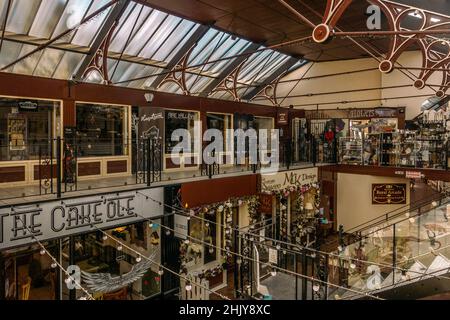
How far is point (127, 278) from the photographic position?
7652mm

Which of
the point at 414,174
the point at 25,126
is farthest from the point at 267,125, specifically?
the point at 25,126

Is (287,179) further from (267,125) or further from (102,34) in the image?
(102,34)

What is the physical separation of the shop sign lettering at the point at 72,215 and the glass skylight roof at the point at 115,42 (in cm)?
355

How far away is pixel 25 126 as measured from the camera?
825 centimetres

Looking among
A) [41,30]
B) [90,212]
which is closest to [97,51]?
[41,30]

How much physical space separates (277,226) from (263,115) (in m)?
5.09

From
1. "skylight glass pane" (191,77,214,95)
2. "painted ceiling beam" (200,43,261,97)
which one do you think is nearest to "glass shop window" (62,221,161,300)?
"skylight glass pane" (191,77,214,95)

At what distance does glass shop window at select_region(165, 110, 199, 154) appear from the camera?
1135 centimetres

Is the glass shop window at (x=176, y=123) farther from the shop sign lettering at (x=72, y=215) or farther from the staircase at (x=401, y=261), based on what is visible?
the staircase at (x=401, y=261)

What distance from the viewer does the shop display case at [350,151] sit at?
1458 centimetres

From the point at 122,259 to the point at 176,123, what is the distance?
4.95 m

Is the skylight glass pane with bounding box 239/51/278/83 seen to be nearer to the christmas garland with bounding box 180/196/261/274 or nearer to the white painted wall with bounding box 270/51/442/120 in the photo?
the white painted wall with bounding box 270/51/442/120

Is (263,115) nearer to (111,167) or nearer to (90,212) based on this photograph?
(111,167)

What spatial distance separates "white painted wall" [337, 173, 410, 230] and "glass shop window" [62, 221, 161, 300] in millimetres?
10418
